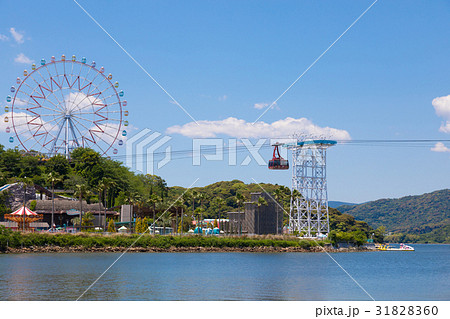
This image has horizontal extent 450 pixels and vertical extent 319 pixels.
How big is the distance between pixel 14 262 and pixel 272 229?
6702 centimetres

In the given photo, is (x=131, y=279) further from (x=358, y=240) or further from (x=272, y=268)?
(x=358, y=240)

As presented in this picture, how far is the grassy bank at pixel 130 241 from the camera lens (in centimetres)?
8256

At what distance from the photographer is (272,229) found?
121m

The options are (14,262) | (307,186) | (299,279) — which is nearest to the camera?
(299,279)

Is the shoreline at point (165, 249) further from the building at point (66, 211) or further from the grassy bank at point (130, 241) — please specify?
the building at point (66, 211)

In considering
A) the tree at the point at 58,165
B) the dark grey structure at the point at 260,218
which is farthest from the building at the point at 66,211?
the dark grey structure at the point at 260,218

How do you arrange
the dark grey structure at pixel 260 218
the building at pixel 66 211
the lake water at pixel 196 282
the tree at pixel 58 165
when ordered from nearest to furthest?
the lake water at pixel 196 282 → the building at pixel 66 211 → the dark grey structure at pixel 260 218 → the tree at pixel 58 165

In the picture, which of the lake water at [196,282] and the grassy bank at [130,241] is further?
the grassy bank at [130,241]

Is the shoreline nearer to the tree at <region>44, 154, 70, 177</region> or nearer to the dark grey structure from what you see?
the dark grey structure

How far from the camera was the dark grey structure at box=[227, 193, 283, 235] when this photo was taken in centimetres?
11938

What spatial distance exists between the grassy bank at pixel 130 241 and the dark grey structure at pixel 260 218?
6.12 m

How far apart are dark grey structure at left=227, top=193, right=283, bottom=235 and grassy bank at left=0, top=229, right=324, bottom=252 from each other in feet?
20.1

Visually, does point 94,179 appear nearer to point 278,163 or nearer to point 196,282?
point 278,163
